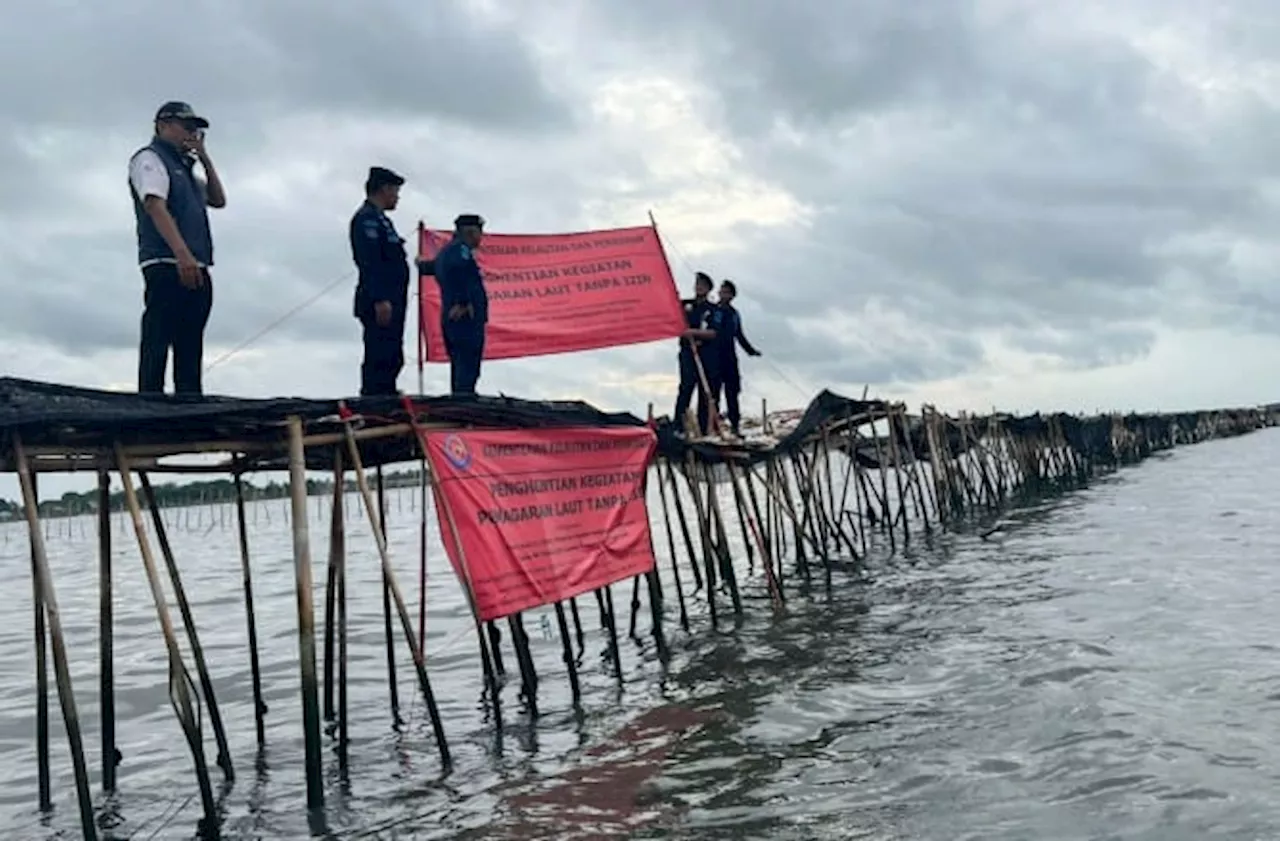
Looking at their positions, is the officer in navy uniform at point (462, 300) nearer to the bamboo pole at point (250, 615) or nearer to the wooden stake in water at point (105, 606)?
the bamboo pole at point (250, 615)

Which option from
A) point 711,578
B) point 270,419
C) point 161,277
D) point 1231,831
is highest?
point 161,277

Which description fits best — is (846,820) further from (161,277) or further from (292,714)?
(292,714)

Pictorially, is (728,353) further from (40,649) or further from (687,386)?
(40,649)

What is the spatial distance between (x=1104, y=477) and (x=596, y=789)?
34.0 meters

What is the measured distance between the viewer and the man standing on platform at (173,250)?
677 cm

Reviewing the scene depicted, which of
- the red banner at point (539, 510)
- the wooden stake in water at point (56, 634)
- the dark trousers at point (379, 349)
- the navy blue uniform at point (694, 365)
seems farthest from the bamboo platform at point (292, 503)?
the navy blue uniform at point (694, 365)

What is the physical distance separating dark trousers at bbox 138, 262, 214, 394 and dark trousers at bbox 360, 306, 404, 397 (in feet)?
5.33

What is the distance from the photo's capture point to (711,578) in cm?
1327

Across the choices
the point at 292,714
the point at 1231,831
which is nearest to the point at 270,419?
the point at 292,714

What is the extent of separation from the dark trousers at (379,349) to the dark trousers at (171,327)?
162 centimetres

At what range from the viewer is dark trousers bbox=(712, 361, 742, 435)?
15.4 meters

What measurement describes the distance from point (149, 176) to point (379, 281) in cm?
205

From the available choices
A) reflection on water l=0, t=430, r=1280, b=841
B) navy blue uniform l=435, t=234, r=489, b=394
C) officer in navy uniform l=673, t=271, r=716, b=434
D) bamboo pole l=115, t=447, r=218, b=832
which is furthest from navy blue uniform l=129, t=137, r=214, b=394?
officer in navy uniform l=673, t=271, r=716, b=434

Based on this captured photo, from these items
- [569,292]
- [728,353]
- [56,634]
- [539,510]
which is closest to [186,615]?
[56,634]
